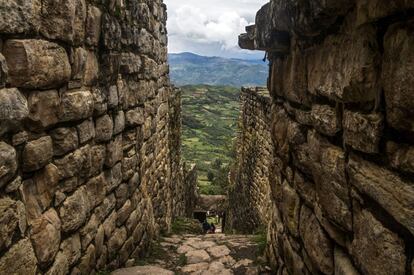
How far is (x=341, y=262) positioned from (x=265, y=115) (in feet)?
22.7

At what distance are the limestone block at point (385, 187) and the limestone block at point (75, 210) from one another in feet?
6.40

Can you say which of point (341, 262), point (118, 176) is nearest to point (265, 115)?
point (118, 176)

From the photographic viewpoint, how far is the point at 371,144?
1.98 metres

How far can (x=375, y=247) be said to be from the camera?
1.96 meters

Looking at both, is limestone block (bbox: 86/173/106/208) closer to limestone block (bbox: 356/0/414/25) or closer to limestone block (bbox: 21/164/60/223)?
limestone block (bbox: 21/164/60/223)

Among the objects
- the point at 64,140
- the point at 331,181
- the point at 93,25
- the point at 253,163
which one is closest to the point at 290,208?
the point at 331,181

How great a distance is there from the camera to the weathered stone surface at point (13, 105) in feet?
7.38

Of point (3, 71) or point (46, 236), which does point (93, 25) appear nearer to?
point (3, 71)

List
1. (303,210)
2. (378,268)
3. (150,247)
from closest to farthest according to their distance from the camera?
(378,268)
(303,210)
(150,247)

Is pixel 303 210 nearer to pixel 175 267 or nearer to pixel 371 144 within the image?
pixel 371 144

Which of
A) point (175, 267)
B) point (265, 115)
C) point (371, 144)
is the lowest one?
point (175, 267)

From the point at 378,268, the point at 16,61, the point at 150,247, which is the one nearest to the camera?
the point at 378,268

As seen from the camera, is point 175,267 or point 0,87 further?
point 175,267

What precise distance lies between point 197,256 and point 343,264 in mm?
3561
